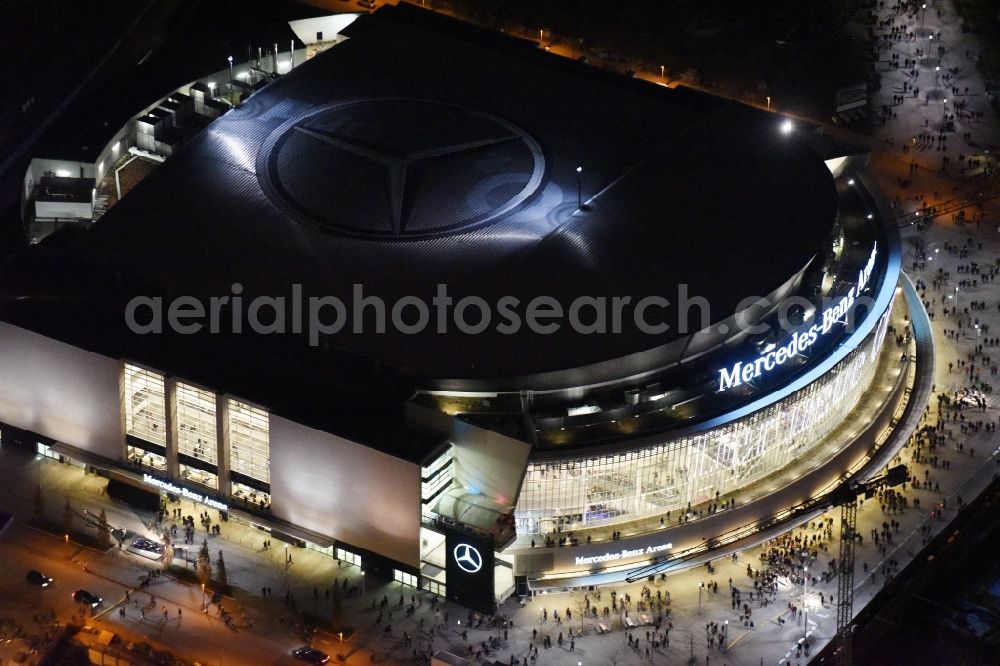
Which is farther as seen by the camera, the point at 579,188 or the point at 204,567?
the point at 579,188

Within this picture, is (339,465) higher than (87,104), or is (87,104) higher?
(87,104)

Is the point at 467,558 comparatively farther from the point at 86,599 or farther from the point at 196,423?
the point at 86,599

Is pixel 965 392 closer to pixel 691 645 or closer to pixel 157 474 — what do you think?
pixel 691 645

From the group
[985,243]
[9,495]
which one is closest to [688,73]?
[985,243]

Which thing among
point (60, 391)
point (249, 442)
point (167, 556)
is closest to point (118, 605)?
point (167, 556)

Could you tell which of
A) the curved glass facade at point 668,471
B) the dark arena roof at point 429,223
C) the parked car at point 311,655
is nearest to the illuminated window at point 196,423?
Result: the dark arena roof at point 429,223
